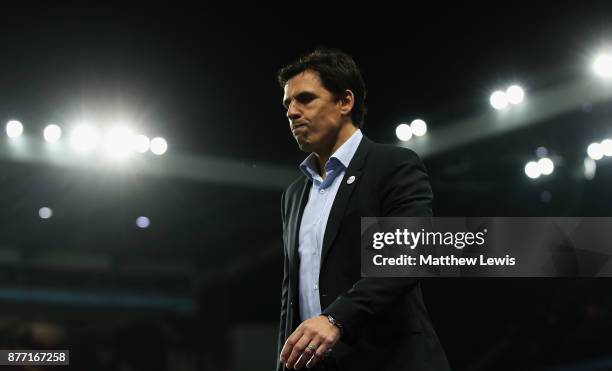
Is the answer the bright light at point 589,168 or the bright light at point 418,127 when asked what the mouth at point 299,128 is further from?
the bright light at point 589,168

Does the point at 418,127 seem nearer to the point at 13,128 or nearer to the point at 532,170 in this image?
the point at 532,170

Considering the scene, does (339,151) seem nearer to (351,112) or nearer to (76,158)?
(351,112)

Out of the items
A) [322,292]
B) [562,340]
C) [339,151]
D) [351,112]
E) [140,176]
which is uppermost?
[140,176]

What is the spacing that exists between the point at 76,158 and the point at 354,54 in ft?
11.4

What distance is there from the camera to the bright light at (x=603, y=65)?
645 centimetres

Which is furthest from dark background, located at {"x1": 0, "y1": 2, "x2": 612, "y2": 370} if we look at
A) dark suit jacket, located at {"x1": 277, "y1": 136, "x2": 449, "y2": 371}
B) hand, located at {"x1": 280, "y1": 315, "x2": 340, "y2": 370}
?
hand, located at {"x1": 280, "y1": 315, "x2": 340, "y2": 370}

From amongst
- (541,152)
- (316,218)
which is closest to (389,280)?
(316,218)

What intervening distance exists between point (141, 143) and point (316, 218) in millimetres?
6190

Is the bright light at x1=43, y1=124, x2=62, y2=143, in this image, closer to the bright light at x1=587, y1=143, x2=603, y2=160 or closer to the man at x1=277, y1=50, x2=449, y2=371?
the bright light at x1=587, y1=143, x2=603, y2=160

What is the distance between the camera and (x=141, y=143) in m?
7.83

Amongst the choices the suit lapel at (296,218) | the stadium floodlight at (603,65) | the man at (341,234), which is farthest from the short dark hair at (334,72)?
the stadium floodlight at (603,65)

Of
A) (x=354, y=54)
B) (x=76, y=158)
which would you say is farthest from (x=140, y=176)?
(x=354, y=54)

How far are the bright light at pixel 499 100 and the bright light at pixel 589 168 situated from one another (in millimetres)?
1963

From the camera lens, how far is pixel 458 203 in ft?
31.4
